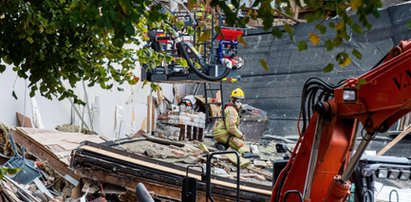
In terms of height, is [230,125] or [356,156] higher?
[356,156]

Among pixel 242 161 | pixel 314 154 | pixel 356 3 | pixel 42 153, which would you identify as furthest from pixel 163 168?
pixel 356 3

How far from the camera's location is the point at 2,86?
15.3m

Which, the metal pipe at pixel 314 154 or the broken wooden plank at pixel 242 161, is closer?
the metal pipe at pixel 314 154

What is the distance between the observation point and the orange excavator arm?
6.28 meters

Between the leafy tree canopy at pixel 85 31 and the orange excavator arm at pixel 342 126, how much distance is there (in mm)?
1324

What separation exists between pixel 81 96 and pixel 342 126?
12793mm

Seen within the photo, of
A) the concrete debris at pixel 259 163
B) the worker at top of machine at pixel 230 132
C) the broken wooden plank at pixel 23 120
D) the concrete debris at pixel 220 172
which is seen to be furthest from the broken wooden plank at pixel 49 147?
the concrete debris at pixel 259 163

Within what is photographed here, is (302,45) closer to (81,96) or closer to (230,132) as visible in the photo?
(230,132)

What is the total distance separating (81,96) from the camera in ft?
62.0

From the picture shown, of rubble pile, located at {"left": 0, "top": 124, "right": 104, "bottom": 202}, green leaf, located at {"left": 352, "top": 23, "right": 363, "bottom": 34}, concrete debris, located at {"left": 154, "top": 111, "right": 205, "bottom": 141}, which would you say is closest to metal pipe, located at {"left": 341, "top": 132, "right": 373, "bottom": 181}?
green leaf, located at {"left": 352, "top": 23, "right": 363, "bottom": 34}

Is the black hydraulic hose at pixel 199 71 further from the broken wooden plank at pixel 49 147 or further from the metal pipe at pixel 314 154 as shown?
the metal pipe at pixel 314 154

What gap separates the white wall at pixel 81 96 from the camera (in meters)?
15.5

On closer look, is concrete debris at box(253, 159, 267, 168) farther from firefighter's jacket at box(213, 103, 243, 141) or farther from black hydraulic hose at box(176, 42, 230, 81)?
black hydraulic hose at box(176, 42, 230, 81)

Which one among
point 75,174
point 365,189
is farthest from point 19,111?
point 365,189
